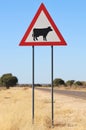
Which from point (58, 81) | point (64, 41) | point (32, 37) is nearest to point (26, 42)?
point (32, 37)

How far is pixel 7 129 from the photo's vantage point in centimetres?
1073

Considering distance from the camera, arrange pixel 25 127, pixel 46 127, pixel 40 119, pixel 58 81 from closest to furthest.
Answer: pixel 25 127, pixel 46 127, pixel 40 119, pixel 58 81

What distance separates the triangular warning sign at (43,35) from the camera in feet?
39.1

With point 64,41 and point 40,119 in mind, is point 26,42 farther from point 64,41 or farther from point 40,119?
point 40,119

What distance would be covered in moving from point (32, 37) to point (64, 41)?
85 centimetres

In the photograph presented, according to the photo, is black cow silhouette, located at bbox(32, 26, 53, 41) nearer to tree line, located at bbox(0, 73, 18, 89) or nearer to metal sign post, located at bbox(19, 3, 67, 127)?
metal sign post, located at bbox(19, 3, 67, 127)

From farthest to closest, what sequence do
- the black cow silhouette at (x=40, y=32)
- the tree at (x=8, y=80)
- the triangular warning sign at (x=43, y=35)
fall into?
1. the tree at (x=8, y=80)
2. the triangular warning sign at (x=43, y=35)
3. the black cow silhouette at (x=40, y=32)

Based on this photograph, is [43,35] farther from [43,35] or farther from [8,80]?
[8,80]

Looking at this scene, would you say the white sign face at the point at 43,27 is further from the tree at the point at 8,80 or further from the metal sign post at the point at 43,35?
the tree at the point at 8,80

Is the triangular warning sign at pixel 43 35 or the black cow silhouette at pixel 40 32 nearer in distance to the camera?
the black cow silhouette at pixel 40 32

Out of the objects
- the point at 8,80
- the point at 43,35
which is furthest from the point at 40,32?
the point at 8,80

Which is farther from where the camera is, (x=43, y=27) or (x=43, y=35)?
(x=43, y=27)

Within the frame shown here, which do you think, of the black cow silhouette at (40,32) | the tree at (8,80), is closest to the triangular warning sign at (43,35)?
the black cow silhouette at (40,32)

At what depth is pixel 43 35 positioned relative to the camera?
11.9m
